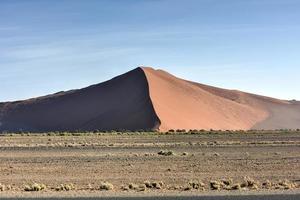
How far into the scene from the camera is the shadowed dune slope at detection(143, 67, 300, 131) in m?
110

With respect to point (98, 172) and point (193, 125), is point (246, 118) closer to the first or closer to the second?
point (193, 125)

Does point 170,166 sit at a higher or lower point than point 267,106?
lower

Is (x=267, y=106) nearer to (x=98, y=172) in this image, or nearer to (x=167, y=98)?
(x=167, y=98)

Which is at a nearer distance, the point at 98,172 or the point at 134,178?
the point at 134,178

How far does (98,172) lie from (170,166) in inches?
163

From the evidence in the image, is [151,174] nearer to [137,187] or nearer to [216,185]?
[137,187]

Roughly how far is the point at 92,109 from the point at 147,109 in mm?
17423

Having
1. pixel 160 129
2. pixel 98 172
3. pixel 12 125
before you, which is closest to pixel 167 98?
pixel 160 129

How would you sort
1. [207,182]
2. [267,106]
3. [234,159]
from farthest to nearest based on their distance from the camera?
[267,106], [234,159], [207,182]

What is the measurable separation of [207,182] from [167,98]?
95.9 m

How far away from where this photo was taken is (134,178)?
2392 cm

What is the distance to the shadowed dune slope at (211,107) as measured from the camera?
110 m

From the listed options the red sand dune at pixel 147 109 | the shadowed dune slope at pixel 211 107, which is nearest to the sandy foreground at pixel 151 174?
the shadowed dune slope at pixel 211 107

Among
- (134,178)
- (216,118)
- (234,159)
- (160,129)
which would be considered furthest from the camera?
(216,118)
